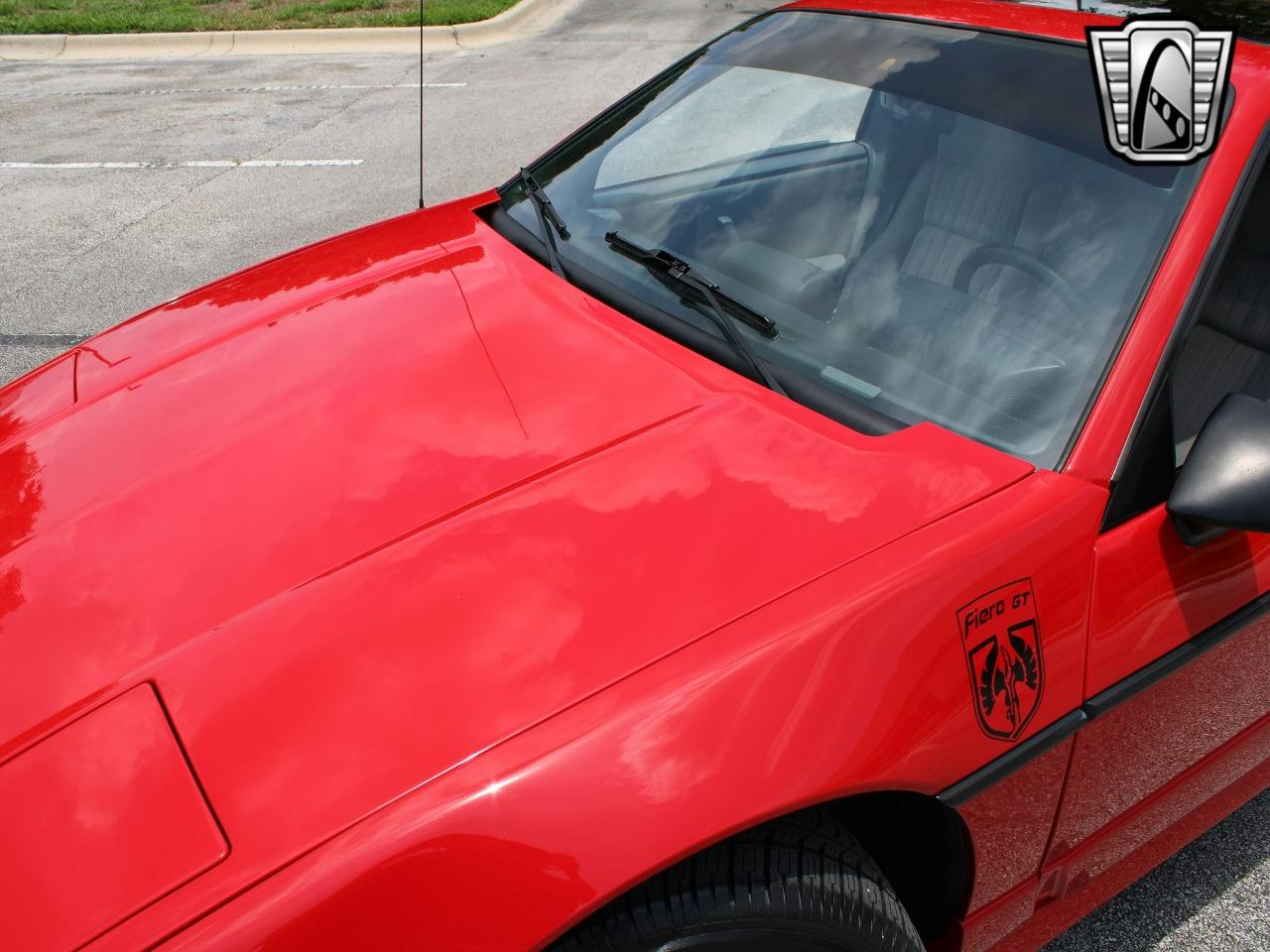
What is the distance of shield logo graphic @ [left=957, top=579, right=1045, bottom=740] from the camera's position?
55.7 inches

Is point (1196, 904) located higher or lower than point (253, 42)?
higher

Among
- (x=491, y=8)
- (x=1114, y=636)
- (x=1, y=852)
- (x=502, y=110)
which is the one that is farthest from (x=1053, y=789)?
(x=491, y=8)

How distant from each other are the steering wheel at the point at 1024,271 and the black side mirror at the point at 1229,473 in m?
0.25

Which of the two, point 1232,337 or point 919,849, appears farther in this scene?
point 1232,337

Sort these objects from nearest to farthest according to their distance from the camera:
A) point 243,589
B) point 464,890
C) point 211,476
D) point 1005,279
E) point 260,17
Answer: point 464,890 < point 243,589 < point 211,476 < point 1005,279 < point 260,17

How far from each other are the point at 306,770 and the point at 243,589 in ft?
1.13

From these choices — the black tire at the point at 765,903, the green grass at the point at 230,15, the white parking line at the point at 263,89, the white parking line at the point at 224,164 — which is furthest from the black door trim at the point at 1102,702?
the green grass at the point at 230,15

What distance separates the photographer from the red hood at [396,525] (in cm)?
127

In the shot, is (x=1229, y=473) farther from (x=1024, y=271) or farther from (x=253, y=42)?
(x=253, y=42)

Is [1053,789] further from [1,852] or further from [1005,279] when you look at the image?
[1,852]

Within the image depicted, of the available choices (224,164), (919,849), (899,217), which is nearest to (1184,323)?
(899,217)

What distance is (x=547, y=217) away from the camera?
2.37m

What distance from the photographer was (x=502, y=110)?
27.5 ft

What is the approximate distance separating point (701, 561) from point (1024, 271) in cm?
79
